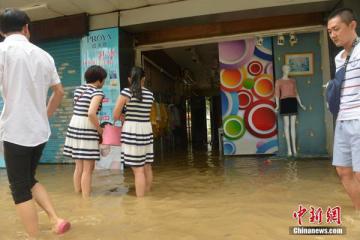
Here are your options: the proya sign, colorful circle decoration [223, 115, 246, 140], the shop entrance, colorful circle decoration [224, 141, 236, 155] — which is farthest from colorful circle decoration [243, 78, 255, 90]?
the proya sign

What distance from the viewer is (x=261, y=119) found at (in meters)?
7.75

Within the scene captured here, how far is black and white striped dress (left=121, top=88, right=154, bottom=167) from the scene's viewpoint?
157 inches

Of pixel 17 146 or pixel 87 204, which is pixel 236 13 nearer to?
pixel 87 204

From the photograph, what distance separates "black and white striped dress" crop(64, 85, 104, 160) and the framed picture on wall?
4461 mm

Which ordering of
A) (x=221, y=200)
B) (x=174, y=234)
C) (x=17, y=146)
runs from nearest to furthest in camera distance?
(x=17, y=146) → (x=174, y=234) → (x=221, y=200)

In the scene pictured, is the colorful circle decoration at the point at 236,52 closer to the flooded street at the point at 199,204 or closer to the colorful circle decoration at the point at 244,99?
the colorful circle decoration at the point at 244,99

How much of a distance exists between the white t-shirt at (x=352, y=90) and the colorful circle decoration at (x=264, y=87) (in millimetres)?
5001

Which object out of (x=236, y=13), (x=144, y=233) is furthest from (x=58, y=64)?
(x=144, y=233)

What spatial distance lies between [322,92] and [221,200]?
4304 millimetres

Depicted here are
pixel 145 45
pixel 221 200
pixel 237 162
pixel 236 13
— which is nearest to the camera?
pixel 221 200

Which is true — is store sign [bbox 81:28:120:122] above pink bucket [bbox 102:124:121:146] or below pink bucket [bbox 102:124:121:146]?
above

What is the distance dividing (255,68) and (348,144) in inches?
204

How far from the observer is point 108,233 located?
280 centimetres

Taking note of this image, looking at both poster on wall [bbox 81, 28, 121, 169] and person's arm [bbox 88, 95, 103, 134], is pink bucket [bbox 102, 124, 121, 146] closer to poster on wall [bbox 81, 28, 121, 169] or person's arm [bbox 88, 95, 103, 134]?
person's arm [bbox 88, 95, 103, 134]
